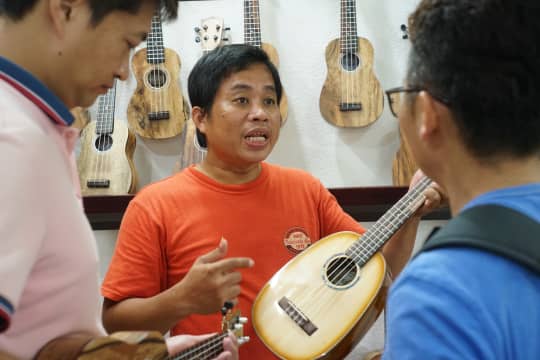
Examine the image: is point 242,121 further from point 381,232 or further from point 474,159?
point 474,159

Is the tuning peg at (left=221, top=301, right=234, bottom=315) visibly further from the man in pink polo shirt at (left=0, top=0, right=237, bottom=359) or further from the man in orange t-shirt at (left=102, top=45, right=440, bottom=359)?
the man in pink polo shirt at (left=0, top=0, right=237, bottom=359)

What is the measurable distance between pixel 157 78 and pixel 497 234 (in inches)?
94.9

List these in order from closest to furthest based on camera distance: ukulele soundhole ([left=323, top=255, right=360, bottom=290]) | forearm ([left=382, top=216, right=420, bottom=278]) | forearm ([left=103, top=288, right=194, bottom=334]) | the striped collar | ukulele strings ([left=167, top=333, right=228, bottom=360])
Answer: the striped collar, ukulele strings ([left=167, top=333, right=228, bottom=360]), forearm ([left=103, top=288, right=194, bottom=334]), ukulele soundhole ([left=323, top=255, right=360, bottom=290]), forearm ([left=382, top=216, right=420, bottom=278])

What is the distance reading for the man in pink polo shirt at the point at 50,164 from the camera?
0.72 m

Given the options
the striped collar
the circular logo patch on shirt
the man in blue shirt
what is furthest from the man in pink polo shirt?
the circular logo patch on shirt

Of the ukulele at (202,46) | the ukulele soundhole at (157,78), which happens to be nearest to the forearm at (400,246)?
the ukulele at (202,46)

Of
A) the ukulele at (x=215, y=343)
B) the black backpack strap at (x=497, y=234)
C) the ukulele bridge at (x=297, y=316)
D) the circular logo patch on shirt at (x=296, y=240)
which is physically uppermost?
the black backpack strap at (x=497, y=234)

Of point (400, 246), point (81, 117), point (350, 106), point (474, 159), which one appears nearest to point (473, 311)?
point (474, 159)

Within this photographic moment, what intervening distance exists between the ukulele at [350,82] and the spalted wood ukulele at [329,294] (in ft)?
3.47

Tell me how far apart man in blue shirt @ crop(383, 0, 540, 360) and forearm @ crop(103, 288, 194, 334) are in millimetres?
835

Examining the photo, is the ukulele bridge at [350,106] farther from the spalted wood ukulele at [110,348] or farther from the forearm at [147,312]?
the spalted wood ukulele at [110,348]

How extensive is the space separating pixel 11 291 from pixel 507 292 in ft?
1.96

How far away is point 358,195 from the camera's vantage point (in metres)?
2.69

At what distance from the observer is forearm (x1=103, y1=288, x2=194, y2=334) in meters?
1.46
